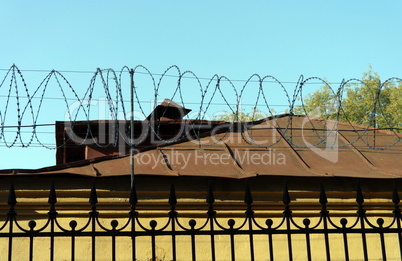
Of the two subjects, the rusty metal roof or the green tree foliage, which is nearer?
the rusty metal roof

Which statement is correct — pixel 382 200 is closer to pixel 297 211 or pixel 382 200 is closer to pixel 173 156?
pixel 297 211

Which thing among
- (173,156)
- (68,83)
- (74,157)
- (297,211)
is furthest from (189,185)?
(74,157)

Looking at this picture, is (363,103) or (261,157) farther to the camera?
(363,103)

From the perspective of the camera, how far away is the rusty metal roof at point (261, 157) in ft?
31.1

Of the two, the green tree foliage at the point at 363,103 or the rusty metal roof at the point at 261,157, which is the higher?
the green tree foliage at the point at 363,103

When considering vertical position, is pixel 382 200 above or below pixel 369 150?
below

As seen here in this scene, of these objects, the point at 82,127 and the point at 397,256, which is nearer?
the point at 397,256

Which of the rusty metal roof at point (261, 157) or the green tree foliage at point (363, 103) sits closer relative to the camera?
the rusty metal roof at point (261, 157)

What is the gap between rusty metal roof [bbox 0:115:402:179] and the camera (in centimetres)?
948

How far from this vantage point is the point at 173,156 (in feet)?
33.2

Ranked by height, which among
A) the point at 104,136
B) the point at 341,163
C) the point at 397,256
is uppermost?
the point at 104,136

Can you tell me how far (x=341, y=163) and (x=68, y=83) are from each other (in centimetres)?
555

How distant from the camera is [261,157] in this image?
1030cm

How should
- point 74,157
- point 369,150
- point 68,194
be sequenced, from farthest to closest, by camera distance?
point 74,157 < point 369,150 < point 68,194
